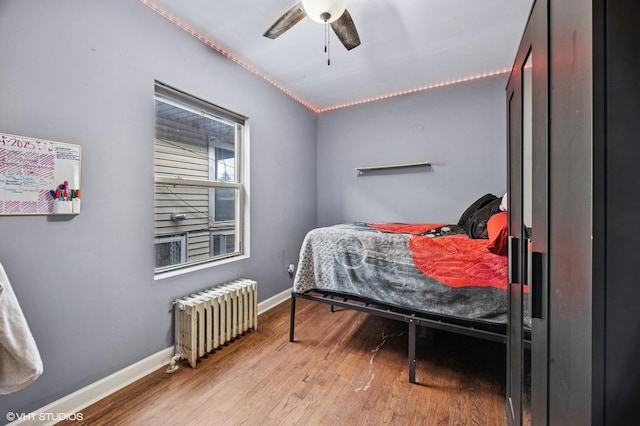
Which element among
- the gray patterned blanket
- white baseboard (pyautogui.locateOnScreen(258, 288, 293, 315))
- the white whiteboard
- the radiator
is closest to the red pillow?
the gray patterned blanket

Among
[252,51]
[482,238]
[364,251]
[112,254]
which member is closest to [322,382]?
[364,251]

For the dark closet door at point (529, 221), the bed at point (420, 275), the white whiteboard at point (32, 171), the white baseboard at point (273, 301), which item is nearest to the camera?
the dark closet door at point (529, 221)

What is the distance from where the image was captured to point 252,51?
253cm

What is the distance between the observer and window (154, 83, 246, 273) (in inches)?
85.3

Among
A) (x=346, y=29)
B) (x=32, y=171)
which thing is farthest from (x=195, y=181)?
(x=346, y=29)

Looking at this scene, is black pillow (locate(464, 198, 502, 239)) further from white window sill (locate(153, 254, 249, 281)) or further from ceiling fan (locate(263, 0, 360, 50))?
white window sill (locate(153, 254, 249, 281))

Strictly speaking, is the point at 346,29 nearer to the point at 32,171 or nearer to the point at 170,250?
the point at 32,171

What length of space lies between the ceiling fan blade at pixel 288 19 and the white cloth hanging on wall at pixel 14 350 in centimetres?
213

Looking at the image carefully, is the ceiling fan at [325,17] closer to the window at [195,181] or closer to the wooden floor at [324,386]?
the window at [195,181]

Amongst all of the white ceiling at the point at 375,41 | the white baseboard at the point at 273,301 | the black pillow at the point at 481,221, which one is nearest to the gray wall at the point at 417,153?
the white ceiling at the point at 375,41

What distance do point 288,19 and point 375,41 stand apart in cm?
93

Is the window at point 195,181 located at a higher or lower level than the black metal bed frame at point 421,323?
higher

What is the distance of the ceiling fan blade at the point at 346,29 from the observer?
1.81m

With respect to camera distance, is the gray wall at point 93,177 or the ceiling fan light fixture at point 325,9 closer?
the gray wall at point 93,177
